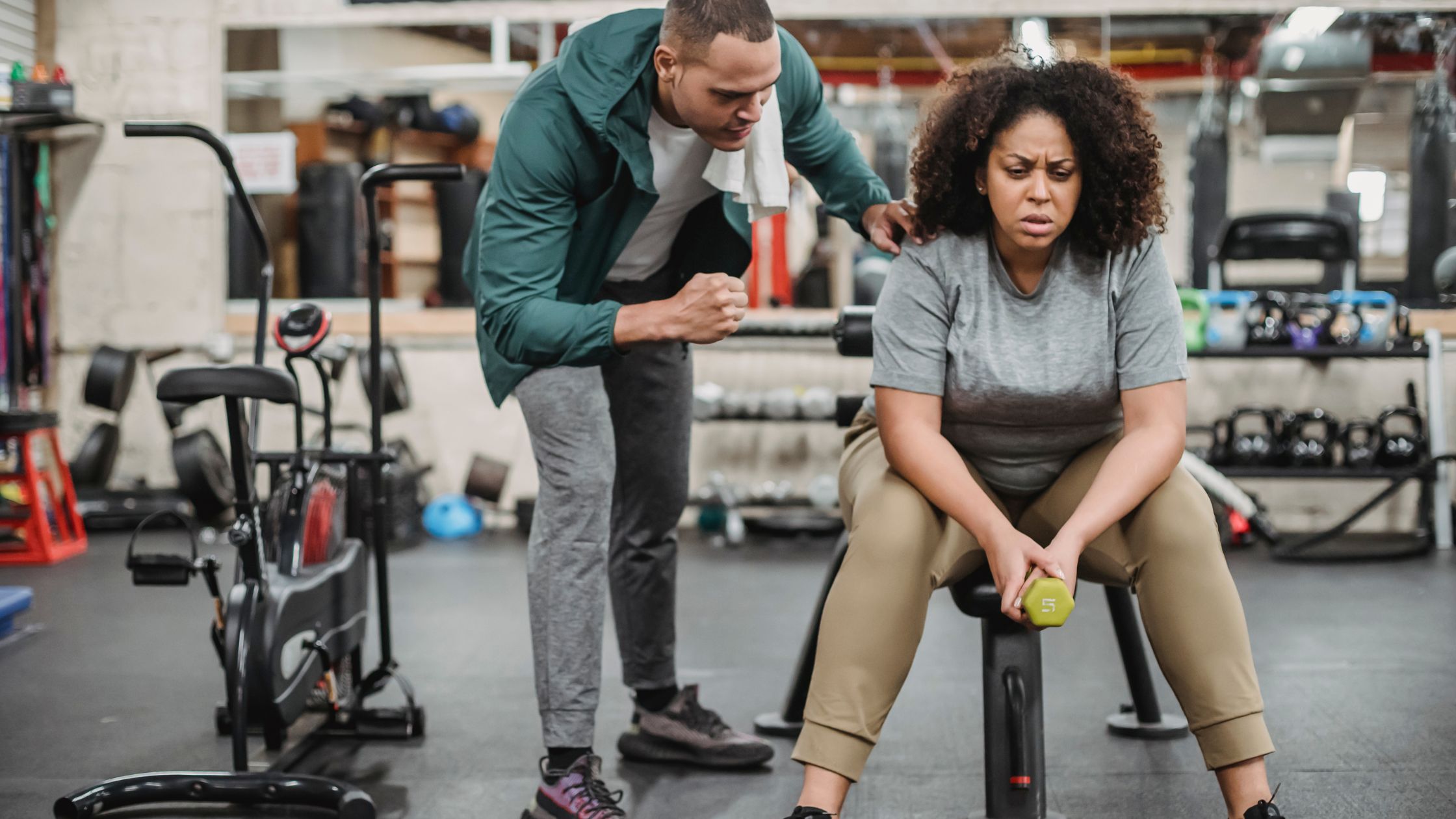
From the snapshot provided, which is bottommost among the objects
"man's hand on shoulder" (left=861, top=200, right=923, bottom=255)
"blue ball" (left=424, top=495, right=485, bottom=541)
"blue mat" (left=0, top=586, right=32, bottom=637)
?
"blue ball" (left=424, top=495, right=485, bottom=541)

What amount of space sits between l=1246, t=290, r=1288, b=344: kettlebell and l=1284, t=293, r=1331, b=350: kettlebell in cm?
2

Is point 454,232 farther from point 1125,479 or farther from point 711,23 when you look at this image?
point 1125,479

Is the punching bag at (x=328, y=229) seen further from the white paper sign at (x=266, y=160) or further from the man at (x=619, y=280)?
the man at (x=619, y=280)

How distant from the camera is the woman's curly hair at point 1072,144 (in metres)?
1.64

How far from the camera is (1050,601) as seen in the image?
141 cm

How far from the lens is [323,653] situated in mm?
2176

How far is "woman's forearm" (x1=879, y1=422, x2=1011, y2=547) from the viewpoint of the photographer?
1533 millimetres

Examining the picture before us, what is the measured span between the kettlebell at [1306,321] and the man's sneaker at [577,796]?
3.63 meters

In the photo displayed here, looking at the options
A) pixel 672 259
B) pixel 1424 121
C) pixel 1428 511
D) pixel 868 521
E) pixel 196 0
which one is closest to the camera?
pixel 868 521

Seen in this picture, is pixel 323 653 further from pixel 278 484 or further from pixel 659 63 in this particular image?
pixel 659 63

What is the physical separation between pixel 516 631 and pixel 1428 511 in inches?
132

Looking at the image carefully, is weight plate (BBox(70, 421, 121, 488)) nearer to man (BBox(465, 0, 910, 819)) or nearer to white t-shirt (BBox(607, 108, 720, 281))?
man (BBox(465, 0, 910, 819))

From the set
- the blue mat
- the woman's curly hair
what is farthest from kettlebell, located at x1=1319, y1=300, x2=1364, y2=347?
the blue mat

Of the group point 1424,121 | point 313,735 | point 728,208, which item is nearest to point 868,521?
point 728,208
